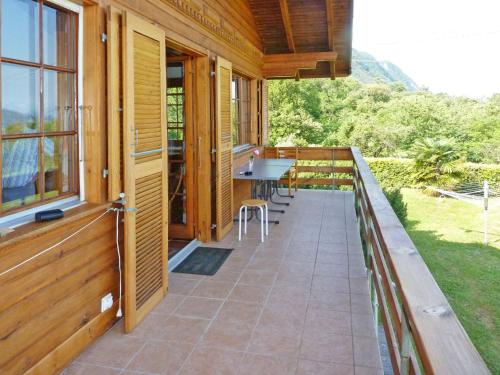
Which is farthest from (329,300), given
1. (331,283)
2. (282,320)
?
(282,320)

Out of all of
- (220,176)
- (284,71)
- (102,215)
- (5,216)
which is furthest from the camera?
(284,71)

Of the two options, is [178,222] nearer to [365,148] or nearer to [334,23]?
[334,23]

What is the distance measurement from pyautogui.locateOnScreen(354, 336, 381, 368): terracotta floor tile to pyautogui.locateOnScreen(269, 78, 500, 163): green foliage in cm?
1809

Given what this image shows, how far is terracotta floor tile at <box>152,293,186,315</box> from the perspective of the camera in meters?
3.19

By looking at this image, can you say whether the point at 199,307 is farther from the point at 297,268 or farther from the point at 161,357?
the point at 297,268

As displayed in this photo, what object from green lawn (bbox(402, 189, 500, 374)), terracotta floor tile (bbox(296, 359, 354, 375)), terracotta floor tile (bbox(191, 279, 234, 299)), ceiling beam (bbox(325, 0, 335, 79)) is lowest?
green lawn (bbox(402, 189, 500, 374))

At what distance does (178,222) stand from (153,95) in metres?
2.09

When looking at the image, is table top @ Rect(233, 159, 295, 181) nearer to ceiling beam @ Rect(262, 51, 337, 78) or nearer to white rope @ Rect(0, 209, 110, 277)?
ceiling beam @ Rect(262, 51, 337, 78)

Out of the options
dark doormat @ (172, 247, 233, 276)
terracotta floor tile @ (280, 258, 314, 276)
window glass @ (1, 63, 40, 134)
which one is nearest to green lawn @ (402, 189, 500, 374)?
terracotta floor tile @ (280, 258, 314, 276)

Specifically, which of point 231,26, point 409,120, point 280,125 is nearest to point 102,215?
point 231,26

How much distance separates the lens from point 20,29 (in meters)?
2.13

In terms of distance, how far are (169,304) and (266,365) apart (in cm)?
107

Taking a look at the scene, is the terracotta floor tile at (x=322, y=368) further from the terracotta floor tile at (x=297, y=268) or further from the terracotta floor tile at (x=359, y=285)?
the terracotta floor tile at (x=297, y=268)

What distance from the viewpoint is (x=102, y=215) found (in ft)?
8.86
